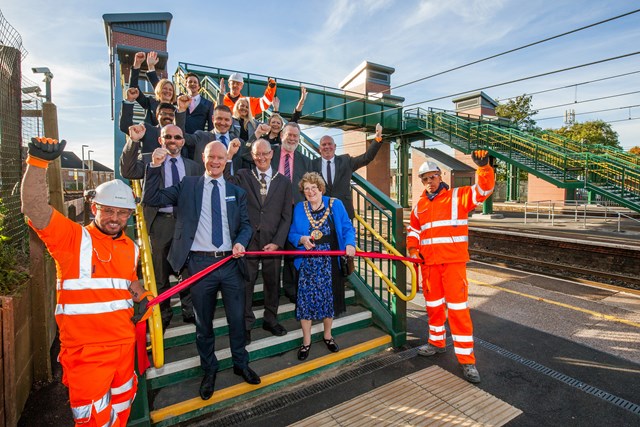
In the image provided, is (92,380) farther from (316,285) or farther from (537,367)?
(537,367)

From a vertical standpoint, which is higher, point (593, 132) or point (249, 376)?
point (593, 132)

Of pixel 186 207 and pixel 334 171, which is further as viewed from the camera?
pixel 334 171

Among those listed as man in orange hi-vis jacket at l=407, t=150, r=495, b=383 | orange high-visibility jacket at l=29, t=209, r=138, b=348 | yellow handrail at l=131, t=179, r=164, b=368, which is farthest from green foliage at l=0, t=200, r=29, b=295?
man in orange hi-vis jacket at l=407, t=150, r=495, b=383

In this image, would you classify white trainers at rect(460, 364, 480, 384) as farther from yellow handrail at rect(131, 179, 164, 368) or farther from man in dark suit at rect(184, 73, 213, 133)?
man in dark suit at rect(184, 73, 213, 133)

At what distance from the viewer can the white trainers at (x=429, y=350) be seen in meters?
4.10

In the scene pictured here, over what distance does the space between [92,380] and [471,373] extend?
336 cm

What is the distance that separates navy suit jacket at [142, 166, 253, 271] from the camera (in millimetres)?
3072

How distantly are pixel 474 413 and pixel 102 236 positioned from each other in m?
3.33

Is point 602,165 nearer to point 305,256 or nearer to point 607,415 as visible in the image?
point 607,415

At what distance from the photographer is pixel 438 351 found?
13.8 feet

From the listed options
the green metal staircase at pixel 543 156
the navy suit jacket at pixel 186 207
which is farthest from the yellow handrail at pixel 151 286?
the green metal staircase at pixel 543 156

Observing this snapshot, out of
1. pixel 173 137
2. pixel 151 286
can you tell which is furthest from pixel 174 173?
pixel 151 286

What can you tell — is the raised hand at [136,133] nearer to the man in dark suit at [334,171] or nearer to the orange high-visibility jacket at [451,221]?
the man in dark suit at [334,171]

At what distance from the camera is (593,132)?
35.2 m
